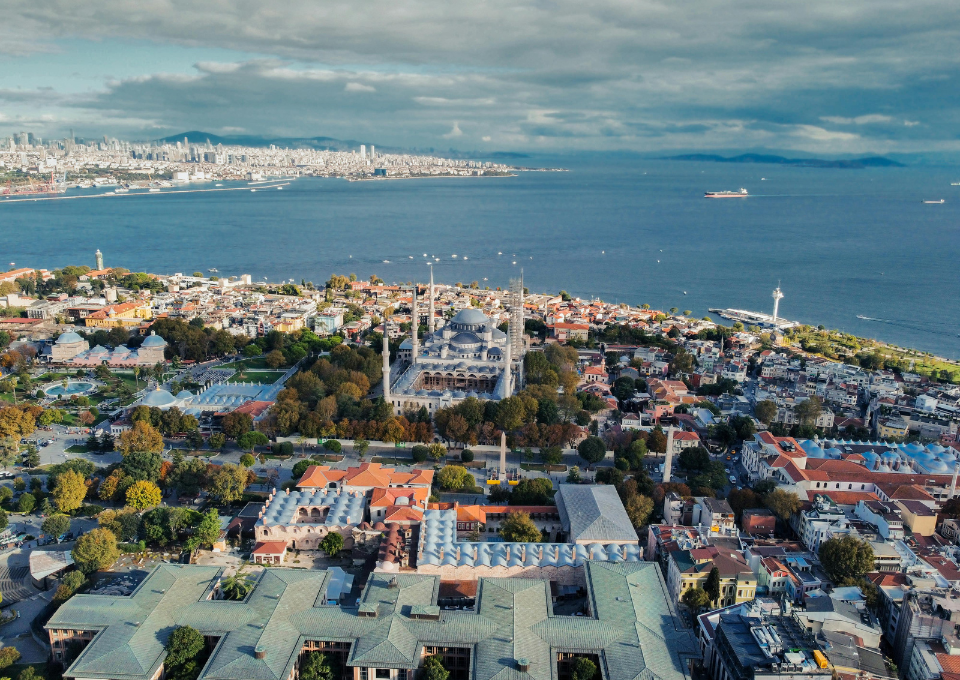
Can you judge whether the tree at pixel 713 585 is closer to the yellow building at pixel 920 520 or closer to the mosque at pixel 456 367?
the yellow building at pixel 920 520

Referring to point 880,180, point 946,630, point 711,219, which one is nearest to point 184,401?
point 946,630

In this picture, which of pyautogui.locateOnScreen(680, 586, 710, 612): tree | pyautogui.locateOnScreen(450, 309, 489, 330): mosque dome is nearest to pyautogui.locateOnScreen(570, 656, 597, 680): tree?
pyautogui.locateOnScreen(680, 586, 710, 612): tree

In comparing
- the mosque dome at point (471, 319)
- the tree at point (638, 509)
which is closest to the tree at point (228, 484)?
the tree at point (638, 509)

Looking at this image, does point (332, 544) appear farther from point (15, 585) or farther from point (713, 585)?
point (713, 585)

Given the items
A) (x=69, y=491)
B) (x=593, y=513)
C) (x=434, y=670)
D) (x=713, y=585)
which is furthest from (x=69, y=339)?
(x=713, y=585)

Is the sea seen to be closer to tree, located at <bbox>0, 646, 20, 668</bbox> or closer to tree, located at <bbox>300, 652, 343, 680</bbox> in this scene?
tree, located at <bbox>300, 652, 343, 680</bbox>
